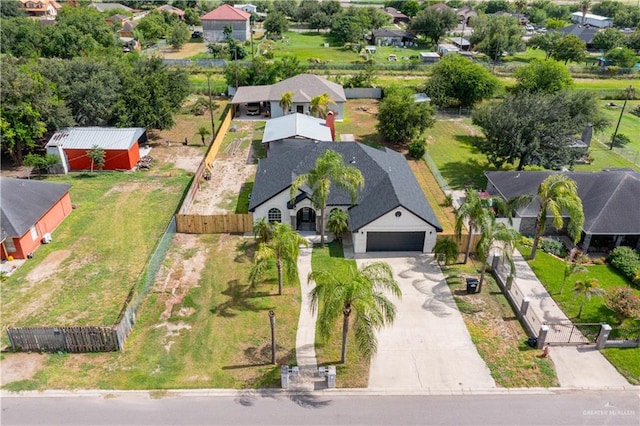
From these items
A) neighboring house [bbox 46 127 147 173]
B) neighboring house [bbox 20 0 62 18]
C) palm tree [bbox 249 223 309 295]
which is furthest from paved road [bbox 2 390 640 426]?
neighboring house [bbox 20 0 62 18]

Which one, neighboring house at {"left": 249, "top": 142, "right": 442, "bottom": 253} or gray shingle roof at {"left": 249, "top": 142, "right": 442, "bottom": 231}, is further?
gray shingle roof at {"left": 249, "top": 142, "right": 442, "bottom": 231}

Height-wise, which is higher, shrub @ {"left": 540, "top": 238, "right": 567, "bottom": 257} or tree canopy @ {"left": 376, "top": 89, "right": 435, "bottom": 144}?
tree canopy @ {"left": 376, "top": 89, "right": 435, "bottom": 144}

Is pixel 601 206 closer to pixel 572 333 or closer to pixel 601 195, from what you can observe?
pixel 601 195

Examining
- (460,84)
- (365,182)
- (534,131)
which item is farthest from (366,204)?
(460,84)

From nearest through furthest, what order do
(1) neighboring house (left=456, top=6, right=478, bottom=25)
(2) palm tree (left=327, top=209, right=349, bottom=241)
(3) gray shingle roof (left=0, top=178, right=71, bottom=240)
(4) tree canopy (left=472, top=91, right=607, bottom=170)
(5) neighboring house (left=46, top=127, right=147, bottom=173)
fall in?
(3) gray shingle roof (left=0, top=178, right=71, bottom=240) → (2) palm tree (left=327, top=209, right=349, bottom=241) → (4) tree canopy (left=472, top=91, right=607, bottom=170) → (5) neighboring house (left=46, top=127, right=147, bottom=173) → (1) neighboring house (left=456, top=6, right=478, bottom=25)

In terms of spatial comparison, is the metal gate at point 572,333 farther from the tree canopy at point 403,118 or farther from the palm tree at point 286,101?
the palm tree at point 286,101

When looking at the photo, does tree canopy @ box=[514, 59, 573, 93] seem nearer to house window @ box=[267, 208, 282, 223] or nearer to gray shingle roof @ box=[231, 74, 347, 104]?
gray shingle roof @ box=[231, 74, 347, 104]
